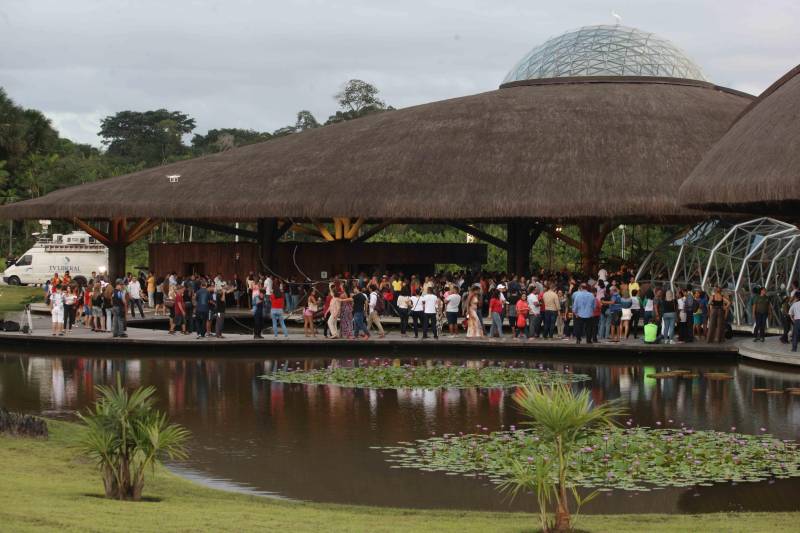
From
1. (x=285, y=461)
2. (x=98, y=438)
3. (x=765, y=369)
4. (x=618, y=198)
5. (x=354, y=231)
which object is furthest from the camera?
(x=354, y=231)

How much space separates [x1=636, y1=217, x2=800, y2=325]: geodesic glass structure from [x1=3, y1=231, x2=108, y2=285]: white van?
31.6m

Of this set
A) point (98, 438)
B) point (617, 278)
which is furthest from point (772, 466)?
point (617, 278)

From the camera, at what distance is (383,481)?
14.2 metres

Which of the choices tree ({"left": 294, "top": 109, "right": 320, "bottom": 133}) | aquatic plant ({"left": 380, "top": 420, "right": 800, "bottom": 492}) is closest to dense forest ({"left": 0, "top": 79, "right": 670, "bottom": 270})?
tree ({"left": 294, "top": 109, "right": 320, "bottom": 133})

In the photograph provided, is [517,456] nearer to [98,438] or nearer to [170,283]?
[98,438]

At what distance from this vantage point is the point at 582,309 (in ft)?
97.1

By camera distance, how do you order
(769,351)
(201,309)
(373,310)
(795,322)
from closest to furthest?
1. (769,351)
2. (795,322)
3. (201,309)
4. (373,310)

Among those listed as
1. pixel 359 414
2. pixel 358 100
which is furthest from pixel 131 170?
pixel 359 414

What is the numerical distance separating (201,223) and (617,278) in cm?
Result: 1564

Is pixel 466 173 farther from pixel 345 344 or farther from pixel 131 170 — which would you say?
pixel 131 170

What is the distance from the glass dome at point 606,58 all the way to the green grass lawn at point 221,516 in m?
38.4

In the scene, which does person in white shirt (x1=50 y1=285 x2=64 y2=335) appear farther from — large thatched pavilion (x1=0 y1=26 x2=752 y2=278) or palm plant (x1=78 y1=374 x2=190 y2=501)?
palm plant (x1=78 y1=374 x2=190 y2=501)

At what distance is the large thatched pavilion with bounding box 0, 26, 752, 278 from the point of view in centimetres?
3628

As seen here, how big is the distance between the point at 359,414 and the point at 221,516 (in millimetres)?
8637
